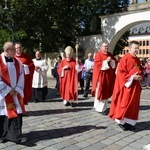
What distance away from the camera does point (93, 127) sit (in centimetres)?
627

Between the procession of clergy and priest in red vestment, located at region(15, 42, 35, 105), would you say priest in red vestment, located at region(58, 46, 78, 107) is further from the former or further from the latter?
priest in red vestment, located at region(15, 42, 35, 105)

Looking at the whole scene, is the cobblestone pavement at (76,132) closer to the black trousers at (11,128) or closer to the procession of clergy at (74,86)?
the black trousers at (11,128)

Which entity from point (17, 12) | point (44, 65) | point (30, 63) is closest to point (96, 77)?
point (30, 63)

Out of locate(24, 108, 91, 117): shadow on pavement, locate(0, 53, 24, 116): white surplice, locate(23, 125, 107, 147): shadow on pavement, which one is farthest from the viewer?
locate(24, 108, 91, 117): shadow on pavement

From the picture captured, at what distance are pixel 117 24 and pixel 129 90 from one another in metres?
10.7

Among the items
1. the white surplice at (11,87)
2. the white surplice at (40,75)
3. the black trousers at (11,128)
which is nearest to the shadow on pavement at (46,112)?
Answer: the white surplice at (40,75)

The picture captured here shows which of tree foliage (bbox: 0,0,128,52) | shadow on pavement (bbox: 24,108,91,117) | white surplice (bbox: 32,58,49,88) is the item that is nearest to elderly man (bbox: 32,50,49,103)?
white surplice (bbox: 32,58,49,88)

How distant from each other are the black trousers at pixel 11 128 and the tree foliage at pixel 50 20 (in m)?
12.0

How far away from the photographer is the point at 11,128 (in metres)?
5.00

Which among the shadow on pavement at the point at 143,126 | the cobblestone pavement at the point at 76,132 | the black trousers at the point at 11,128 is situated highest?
the black trousers at the point at 11,128

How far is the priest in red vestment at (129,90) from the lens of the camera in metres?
5.99

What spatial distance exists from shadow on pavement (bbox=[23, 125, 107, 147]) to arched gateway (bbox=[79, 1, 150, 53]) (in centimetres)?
987

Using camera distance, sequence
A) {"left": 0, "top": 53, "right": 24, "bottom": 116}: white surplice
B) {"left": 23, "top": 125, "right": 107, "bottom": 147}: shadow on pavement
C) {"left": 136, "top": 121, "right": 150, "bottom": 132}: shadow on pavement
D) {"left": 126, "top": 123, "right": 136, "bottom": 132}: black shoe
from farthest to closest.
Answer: {"left": 136, "top": 121, "right": 150, "bottom": 132}: shadow on pavement → {"left": 126, "top": 123, "right": 136, "bottom": 132}: black shoe → {"left": 23, "top": 125, "right": 107, "bottom": 147}: shadow on pavement → {"left": 0, "top": 53, "right": 24, "bottom": 116}: white surplice

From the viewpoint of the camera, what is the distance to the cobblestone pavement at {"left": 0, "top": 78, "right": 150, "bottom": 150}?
5031 mm
